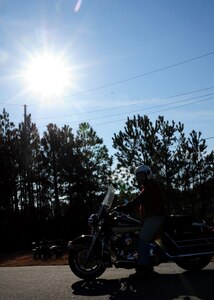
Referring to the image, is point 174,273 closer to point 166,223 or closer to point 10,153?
point 166,223

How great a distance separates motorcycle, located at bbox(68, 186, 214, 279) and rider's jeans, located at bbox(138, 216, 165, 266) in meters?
0.16

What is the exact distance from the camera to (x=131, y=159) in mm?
32219

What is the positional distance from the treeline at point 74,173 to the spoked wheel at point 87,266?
22995 millimetres

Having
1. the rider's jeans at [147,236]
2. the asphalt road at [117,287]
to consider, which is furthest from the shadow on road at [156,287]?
the rider's jeans at [147,236]

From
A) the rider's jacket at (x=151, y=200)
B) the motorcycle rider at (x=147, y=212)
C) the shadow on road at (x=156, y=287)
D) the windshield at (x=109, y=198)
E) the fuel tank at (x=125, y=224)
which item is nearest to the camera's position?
the shadow on road at (x=156, y=287)

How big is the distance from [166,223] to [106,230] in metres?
1.06

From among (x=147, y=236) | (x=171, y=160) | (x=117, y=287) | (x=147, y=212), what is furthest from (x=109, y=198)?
(x=171, y=160)

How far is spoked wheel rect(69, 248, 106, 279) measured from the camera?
→ 827cm

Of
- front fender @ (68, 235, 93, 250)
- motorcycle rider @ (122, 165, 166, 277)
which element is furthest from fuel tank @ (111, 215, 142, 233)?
front fender @ (68, 235, 93, 250)

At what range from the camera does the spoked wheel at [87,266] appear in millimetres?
8273

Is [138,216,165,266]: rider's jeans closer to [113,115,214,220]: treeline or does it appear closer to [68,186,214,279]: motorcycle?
[68,186,214,279]: motorcycle

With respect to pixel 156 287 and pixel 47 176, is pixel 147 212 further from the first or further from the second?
pixel 47 176

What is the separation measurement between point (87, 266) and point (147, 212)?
4.70ft

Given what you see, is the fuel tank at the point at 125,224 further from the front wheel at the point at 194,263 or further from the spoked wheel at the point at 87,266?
the front wheel at the point at 194,263
